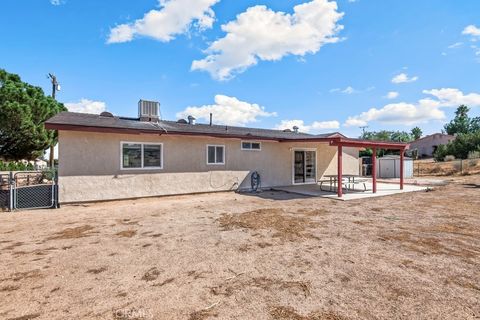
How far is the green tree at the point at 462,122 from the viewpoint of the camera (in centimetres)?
6412

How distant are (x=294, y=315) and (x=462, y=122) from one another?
8510 centimetres

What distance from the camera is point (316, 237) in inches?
199

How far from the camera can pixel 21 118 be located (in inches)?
467

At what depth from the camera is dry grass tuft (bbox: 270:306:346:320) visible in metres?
2.42

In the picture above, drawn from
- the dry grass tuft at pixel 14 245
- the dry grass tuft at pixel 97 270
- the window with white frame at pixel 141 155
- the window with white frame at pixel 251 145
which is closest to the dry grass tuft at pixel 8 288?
the dry grass tuft at pixel 97 270

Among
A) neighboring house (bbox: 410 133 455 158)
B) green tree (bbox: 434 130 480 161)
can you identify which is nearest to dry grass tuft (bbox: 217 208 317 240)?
green tree (bbox: 434 130 480 161)

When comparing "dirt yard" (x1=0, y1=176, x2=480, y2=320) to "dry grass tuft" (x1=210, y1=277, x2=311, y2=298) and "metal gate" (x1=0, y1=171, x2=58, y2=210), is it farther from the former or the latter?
"metal gate" (x1=0, y1=171, x2=58, y2=210)

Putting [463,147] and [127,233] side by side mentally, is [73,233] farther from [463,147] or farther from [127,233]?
[463,147]

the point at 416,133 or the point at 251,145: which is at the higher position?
the point at 416,133

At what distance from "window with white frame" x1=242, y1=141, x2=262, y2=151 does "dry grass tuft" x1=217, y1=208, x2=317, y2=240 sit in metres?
5.13

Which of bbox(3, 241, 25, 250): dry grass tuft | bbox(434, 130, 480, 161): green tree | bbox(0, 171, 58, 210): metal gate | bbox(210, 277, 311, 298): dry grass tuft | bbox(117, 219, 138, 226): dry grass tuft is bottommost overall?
bbox(3, 241, 25, 250): dry grass tuft

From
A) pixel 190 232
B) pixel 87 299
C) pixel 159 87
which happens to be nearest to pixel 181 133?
pixel 190 232

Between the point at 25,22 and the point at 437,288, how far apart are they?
50.7ft

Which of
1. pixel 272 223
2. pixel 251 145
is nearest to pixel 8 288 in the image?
pixel 272 223
